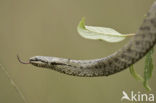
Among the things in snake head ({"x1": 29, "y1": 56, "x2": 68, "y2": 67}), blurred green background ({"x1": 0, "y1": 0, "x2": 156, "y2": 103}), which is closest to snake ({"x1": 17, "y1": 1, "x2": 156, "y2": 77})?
snake head ({"x1": 29, "y1": 56, "x2": 68, "y2": 67})

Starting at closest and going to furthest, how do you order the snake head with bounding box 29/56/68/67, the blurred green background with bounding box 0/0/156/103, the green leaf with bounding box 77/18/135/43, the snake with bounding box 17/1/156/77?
the snake with bounding box 17/1/156/77, the green leaf with bounding box 77/18/135/43, the snake head with bounding box 29/56/68/67, the blurred green background with bounding box 0/0/156/103

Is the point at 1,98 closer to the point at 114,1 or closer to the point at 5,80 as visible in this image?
the point at 5,80

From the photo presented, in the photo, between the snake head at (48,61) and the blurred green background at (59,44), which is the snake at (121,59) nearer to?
the snake head at (48,61)

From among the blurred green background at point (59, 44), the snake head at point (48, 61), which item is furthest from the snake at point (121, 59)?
the blurred green background at point (59, 44)

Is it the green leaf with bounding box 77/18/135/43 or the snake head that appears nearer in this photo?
the green leaf with bounding box 77/18/135/43

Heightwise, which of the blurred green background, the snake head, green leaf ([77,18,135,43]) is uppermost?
the blurred green background

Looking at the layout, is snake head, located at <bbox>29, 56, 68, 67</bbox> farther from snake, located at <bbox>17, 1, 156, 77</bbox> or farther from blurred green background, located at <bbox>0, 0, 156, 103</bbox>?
blurred green background, located at <bbox>0, 0, 156, 103</bbox>

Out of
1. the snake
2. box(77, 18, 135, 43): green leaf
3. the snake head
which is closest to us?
the snake
